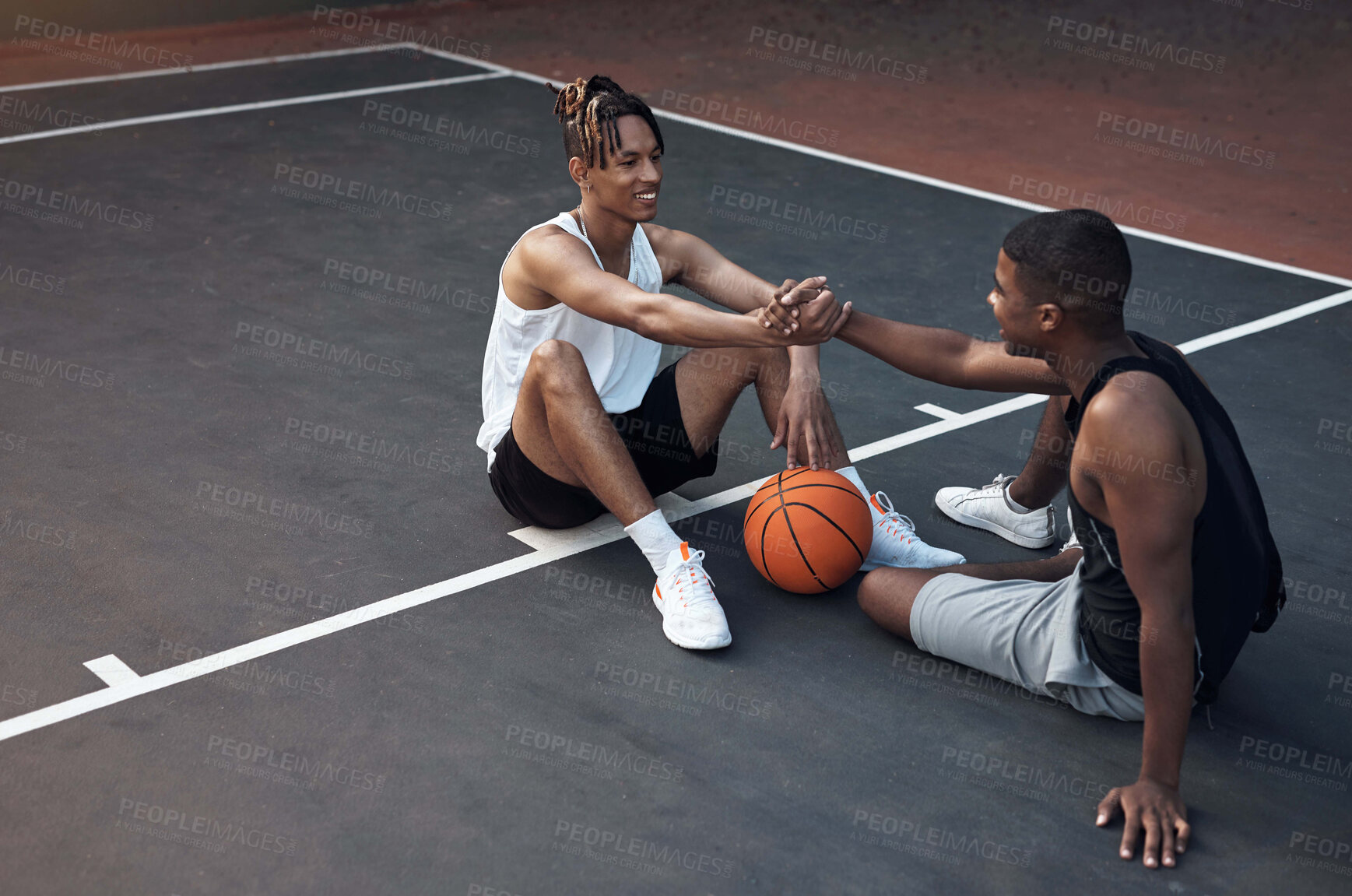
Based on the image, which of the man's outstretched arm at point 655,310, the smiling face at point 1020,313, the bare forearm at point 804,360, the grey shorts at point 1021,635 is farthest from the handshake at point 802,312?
the grey shorts at point 1021,635

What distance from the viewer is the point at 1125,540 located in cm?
323

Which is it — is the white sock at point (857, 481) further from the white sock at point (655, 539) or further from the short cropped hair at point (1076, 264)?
the short cropped hair at point (1076, 264)

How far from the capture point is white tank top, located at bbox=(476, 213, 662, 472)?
457cm

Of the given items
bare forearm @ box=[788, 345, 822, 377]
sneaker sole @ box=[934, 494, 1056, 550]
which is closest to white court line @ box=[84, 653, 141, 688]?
bare forearm @ box=[788, 345, 822, 377]

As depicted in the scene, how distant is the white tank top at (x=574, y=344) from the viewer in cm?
457

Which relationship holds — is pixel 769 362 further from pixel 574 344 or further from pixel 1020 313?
pixel 1020 313

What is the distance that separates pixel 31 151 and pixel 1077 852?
8.72m

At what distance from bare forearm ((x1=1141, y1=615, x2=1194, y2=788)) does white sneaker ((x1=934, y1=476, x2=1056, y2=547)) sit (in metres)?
1.63

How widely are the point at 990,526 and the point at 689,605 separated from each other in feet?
4.68

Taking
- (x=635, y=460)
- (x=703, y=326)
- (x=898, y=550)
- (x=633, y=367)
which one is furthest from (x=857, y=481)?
(x=703, y=326)

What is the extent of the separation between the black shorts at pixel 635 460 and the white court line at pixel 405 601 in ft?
0.56

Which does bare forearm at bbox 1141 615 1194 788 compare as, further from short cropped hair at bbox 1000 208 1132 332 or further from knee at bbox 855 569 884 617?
knee at bbox 855 569 884 617

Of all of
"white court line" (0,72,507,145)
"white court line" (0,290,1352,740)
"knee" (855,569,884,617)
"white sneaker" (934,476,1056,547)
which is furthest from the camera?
"white court line" (0,72,507,145)

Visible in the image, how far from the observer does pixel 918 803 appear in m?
3.57
